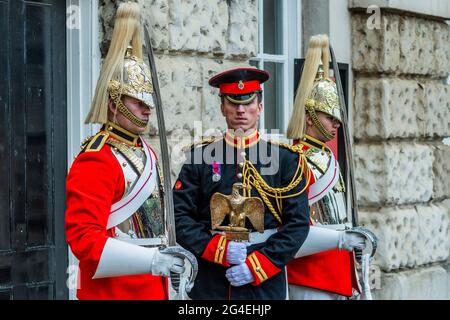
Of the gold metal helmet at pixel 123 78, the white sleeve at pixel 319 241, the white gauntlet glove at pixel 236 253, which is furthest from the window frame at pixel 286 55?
the gold metal helmet at pixel 123 78

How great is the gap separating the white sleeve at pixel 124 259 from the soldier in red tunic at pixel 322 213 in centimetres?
126

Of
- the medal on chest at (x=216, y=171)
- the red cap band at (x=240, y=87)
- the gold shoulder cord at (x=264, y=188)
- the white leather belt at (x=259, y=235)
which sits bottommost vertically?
the white leather belt at (x=259, y=235)

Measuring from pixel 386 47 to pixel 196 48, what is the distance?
2.12 meters

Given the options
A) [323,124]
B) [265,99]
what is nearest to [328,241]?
[323,124]

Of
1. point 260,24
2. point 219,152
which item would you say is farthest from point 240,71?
point 260,24

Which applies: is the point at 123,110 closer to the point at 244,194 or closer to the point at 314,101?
the point at 244,194

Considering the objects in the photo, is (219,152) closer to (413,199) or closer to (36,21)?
(36,21)

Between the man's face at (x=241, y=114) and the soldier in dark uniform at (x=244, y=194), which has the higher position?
the man's face at (x=241, y=114)

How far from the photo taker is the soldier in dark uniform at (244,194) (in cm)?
549

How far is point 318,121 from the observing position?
6.40m

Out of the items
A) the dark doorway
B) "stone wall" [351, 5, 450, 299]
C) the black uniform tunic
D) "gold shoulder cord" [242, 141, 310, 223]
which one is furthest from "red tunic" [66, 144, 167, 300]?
"stone wall" [351, 5, 450, 299]

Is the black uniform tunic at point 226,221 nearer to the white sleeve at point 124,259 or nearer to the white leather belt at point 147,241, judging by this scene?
the white leather belt at point 147,241

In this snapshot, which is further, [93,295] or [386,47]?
[386,47]

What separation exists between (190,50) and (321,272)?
1.66 metres
